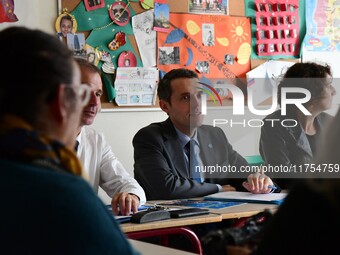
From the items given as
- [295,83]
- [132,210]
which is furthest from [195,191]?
[295,83]

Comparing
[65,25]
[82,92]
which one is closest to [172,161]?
[65,25]

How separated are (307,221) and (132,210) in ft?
5.83

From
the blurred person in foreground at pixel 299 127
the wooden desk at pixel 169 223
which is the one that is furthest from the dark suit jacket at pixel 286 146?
the wooden desk at pixel 169 223

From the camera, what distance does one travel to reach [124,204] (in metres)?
2.66

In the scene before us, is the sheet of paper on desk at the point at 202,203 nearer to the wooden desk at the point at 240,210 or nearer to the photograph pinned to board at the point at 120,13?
the wooden desk at the point at 240,210

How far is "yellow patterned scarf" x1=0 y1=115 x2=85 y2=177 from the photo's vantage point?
1.10 meters

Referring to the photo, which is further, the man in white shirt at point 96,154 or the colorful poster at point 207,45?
the colorful poster at point 207,45

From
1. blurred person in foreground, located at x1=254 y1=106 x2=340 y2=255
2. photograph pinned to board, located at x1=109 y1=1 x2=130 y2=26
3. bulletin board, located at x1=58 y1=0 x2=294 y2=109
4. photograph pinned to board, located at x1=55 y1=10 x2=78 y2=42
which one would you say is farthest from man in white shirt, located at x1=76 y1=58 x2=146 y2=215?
blurred person in foreground, located at x1=254 y1=106 x2=340 y2=255

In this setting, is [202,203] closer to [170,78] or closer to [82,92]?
[170,78]

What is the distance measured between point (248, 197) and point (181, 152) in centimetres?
57

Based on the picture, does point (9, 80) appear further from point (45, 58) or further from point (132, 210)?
point (132, 210)

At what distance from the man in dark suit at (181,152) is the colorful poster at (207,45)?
870mm

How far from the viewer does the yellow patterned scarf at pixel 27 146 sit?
3.59ft

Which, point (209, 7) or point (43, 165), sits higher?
point (209, 7)
